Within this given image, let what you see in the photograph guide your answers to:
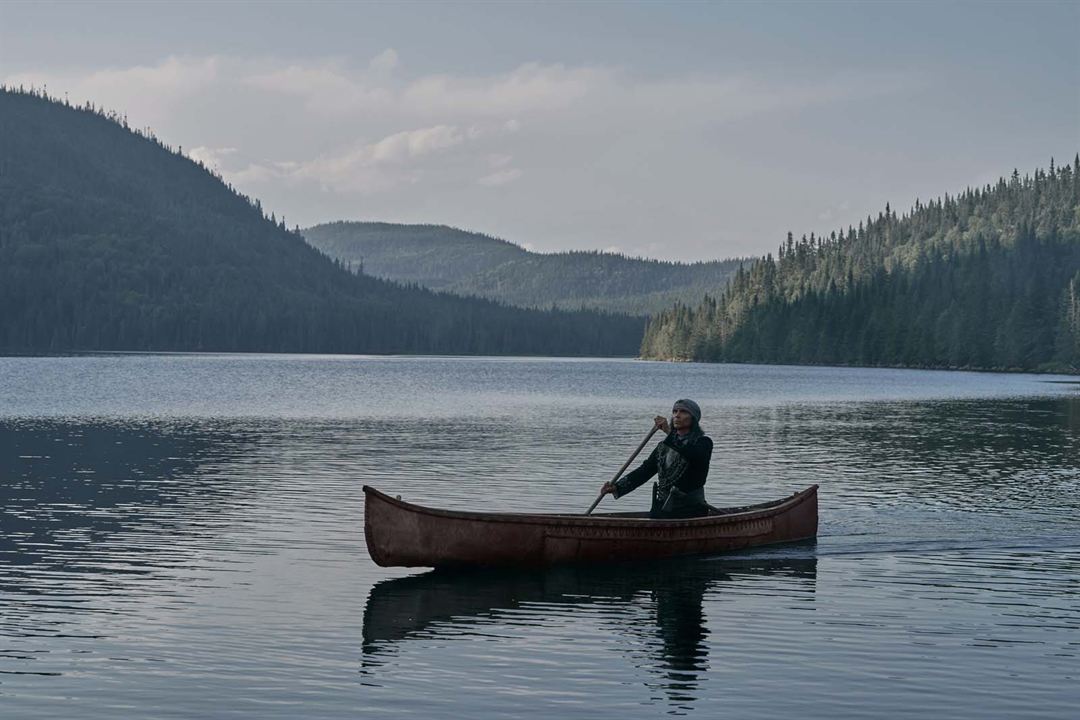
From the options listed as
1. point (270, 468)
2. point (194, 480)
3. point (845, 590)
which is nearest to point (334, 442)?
point (270, 468)

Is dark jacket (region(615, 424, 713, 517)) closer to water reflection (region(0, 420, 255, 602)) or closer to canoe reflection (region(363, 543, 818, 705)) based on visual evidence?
canoe reflection (region(363, 543, 818, 705))

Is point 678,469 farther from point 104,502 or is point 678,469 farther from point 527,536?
point 104,502

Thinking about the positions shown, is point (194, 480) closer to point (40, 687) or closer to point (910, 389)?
point (40, 687)

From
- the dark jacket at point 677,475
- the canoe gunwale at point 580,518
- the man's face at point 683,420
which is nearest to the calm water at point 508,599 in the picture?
the canoe gunwale at point 580,518

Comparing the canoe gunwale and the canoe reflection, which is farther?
the canoe gunwale

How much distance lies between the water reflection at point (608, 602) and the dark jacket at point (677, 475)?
112cm

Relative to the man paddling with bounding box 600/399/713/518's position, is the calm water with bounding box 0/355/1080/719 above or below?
below

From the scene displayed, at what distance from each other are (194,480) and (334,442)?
17572 millimetres

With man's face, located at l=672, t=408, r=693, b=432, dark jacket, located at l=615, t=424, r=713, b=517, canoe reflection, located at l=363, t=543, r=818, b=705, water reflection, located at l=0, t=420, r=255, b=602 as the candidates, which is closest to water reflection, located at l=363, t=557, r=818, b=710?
canoe reflection, located at l=363, t=543, r=818, b=705

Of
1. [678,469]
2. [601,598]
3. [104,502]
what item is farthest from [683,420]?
[104,502]

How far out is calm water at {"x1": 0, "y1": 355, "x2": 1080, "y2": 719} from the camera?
17828 mm

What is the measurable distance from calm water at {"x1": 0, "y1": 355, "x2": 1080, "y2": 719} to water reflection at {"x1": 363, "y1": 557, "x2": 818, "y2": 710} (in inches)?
3.2

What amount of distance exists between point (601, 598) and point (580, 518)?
2.69 metres

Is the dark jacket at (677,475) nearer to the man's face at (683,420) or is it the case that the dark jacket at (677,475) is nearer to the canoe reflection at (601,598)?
the man's face at (683,420)
